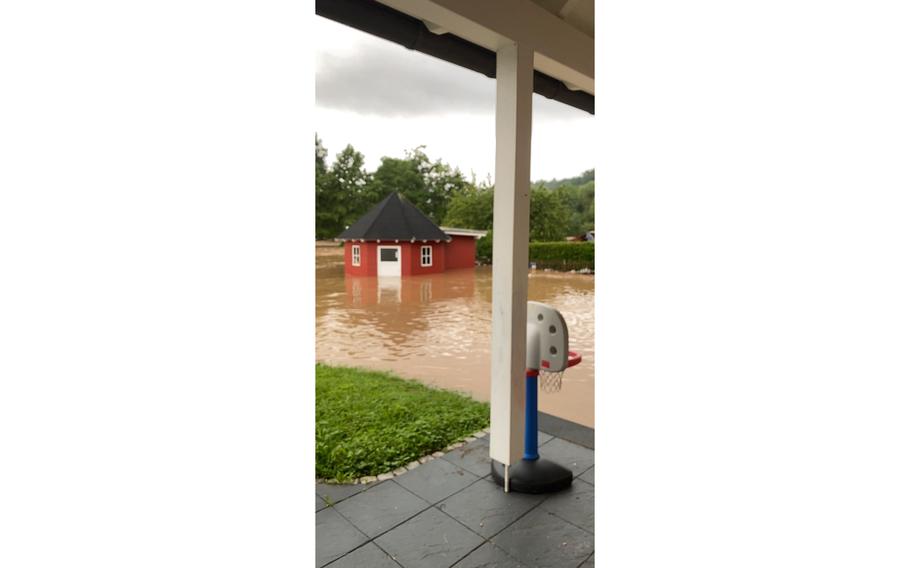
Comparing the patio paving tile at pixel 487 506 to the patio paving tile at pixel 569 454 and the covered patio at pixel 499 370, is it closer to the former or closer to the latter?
the covered patio at pixel 499 370

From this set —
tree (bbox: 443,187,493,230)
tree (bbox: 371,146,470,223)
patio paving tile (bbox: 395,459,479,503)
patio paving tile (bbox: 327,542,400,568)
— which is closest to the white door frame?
tree (bbox: 443,187,493,230)

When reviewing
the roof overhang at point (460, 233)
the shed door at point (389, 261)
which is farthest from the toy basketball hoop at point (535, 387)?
the roof overhang at point (460, 233)

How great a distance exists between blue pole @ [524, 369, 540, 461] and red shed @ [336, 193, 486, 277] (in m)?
14.0

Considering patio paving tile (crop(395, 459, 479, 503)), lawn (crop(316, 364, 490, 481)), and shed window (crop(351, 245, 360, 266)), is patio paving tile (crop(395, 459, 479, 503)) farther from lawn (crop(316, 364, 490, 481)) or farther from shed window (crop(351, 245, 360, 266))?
shed window (crop(351, 245, 360, 266))

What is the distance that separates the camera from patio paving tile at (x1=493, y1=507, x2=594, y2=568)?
192 centimetres

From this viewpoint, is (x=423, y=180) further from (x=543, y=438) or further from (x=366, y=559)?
(x=366, y=559)

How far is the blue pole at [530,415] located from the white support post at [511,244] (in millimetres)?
121

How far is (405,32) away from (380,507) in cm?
226

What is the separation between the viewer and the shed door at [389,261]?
16.6 meters

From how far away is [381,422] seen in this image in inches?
144
